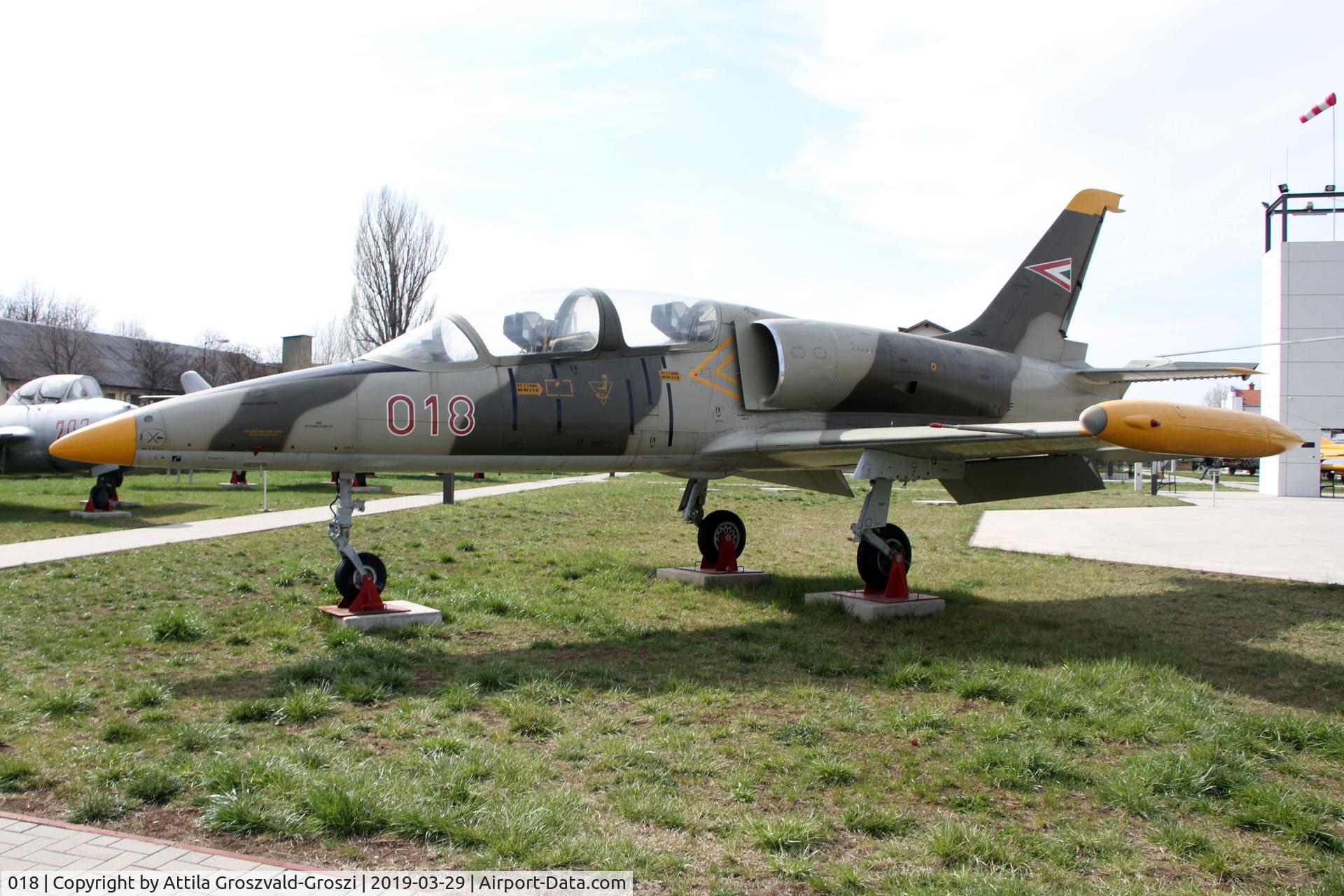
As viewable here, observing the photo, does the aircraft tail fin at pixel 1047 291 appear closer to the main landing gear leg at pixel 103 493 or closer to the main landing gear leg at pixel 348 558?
the main landing gear leg at pixel 348 558

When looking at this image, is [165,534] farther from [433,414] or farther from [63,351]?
[63,351]

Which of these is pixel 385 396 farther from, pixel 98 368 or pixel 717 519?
pixel 98 368

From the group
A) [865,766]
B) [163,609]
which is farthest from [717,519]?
[865,766]

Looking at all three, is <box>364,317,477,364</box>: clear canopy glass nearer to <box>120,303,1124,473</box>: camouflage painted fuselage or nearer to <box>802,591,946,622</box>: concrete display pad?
<box>120,303,1124,473</box>: camouflage painted fuselage

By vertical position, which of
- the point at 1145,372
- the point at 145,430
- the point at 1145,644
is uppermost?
the point at 1145,372

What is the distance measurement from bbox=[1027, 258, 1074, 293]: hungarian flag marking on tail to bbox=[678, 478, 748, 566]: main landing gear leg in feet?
16.9

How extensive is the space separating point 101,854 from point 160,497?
806 inches

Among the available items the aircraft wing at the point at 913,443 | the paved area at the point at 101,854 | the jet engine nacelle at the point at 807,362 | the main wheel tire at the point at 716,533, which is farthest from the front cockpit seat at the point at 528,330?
the paved area at the point at 101,854

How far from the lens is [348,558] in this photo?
8.12 meters

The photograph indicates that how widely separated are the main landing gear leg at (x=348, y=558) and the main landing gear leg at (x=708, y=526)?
12.6 ft

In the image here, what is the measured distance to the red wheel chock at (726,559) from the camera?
421 inches

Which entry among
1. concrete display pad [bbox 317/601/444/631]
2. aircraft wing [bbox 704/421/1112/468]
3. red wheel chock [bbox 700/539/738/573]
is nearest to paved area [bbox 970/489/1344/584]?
aircraft wing [bbox 704/421/1112/468]

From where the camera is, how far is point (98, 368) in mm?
64000

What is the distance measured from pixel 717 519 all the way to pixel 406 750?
665 cm
